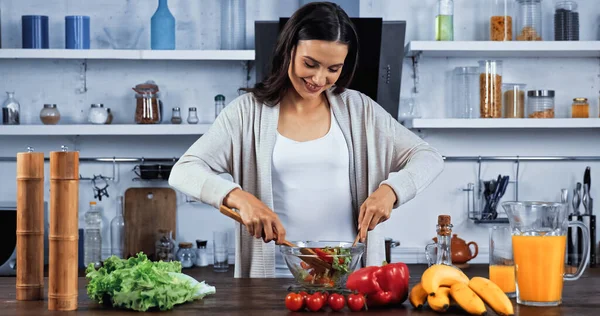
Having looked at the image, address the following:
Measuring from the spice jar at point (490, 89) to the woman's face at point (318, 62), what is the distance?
158 cm

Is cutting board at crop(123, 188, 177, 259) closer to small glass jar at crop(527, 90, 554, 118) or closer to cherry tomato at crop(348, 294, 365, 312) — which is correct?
small glass jar at crop(527, 90, 554, 118)

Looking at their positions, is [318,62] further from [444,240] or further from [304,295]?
[304,295]

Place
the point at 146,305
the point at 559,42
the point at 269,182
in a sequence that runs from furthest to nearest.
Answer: the point at 559,42 → the point at 269,182 → the point at 146,305

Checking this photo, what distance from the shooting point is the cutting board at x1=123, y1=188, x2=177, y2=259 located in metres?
3.76

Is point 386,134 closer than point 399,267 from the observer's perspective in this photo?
No

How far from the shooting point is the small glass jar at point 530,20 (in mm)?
3652

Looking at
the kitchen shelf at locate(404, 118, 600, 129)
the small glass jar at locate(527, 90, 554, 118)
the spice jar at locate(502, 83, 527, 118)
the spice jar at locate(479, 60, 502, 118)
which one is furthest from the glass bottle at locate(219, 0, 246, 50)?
the small glass jar at locate(527, 90, 554, 118)

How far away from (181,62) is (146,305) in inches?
93.9

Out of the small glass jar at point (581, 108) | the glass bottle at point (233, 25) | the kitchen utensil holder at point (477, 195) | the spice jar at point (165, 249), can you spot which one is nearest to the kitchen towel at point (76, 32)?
the glass bottle at point (233, 25)

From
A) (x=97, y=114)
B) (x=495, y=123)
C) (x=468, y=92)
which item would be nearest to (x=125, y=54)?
(x=97, y=114)

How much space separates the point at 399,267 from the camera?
5.39 feet

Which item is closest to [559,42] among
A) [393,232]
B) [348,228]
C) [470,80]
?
[470,80]

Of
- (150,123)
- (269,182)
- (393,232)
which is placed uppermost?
(150,123)

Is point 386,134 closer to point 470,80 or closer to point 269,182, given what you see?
point 269,182
